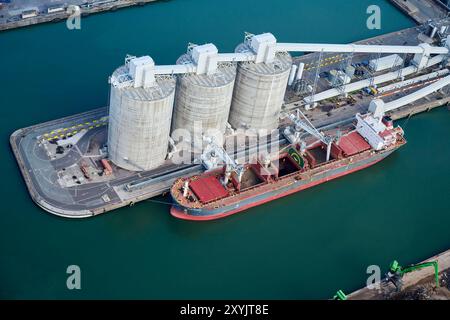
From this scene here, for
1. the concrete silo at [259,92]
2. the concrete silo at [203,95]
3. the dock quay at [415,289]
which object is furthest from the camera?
the concrete silo at [259,92]

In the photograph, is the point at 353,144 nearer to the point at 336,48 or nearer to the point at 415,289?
the point at 336,48

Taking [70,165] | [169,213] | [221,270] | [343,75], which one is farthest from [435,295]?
[70,165]

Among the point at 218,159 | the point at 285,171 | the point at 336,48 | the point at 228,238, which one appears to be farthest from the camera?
the point at 336,48

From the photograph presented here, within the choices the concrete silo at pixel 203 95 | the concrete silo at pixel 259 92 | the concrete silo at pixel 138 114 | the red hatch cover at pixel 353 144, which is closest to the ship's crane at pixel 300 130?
the red hatch cover at pixel 353 144

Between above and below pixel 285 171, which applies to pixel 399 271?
below

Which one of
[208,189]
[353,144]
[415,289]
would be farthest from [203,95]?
[415,289]

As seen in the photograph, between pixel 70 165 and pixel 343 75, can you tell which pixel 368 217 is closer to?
pixel 343 75

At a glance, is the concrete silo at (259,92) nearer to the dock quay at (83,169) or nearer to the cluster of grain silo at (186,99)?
the cluster of grain silo at (186,99)

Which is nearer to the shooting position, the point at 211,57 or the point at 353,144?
the point at 211,57
